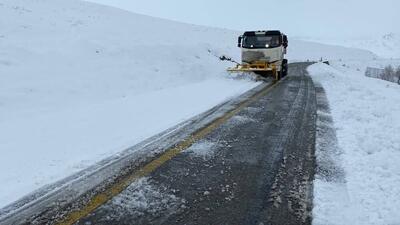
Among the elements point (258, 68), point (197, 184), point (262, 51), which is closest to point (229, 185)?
point (197, 184)

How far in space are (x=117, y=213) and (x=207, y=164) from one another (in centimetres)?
204

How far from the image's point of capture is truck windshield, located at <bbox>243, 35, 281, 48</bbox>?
2202 centimetres

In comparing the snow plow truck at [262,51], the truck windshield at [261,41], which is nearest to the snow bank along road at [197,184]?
the snow plow truck at [262,51]

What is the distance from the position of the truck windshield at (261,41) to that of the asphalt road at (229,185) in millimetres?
14069

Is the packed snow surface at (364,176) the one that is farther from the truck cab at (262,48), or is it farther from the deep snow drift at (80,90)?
the truck cab at (262,48)

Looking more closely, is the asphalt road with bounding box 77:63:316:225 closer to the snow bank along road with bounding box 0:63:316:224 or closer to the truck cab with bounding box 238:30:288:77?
the snow bank along road with bounding box 0:63:316:224

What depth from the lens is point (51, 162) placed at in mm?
6164

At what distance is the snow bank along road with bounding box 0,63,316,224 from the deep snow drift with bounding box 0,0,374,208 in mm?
551

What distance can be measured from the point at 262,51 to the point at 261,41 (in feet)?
1.93

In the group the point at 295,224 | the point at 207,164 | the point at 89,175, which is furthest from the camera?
the point at 207,164

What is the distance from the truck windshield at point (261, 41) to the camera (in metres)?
22.0

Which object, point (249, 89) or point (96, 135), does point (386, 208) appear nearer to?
point (96, 135)

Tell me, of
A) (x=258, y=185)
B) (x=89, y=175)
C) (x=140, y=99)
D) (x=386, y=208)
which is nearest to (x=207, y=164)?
(x=258, y=185)

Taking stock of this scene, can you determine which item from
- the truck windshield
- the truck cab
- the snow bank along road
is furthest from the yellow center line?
the truck windshield
